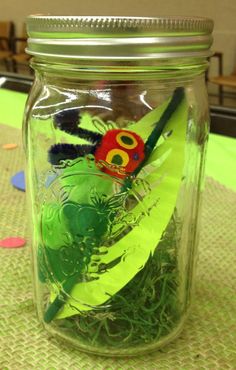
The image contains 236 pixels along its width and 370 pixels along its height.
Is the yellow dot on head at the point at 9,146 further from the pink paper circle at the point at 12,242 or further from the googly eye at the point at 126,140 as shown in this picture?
the googly eye at the point at 126,140

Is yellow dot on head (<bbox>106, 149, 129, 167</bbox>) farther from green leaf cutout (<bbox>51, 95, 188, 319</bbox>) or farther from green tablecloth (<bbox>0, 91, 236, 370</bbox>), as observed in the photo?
green tablecloth (<bbox>0, 91, 236, 370</bbox>)

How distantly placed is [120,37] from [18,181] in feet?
1.02

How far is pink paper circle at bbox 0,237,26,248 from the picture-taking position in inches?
15.3

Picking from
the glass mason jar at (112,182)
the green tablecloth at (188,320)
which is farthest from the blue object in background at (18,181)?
the glass mason jar at (112,182)

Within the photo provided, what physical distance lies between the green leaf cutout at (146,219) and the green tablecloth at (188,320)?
0.14 feet

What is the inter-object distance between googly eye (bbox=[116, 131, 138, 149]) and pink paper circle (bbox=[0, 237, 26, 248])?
0.18 m

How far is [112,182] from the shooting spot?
0.26 m

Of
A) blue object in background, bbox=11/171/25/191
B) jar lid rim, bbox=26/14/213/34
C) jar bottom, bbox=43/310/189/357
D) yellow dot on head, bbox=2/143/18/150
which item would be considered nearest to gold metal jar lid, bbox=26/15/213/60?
jar lid rim, bbox=26/14/213/34

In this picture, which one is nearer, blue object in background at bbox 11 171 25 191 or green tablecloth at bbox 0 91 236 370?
green tablecloth at bbox 0 91 236 370

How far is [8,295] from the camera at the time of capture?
1.08ft

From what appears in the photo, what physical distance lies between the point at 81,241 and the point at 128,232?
3 cm

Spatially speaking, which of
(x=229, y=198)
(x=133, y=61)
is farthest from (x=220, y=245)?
(x=133, y=61)

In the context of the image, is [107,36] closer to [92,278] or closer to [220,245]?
[92,278]

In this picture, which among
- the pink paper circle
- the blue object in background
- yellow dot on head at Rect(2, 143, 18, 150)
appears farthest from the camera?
yellow dot on head at Rect(2, 143, 18, 150)
